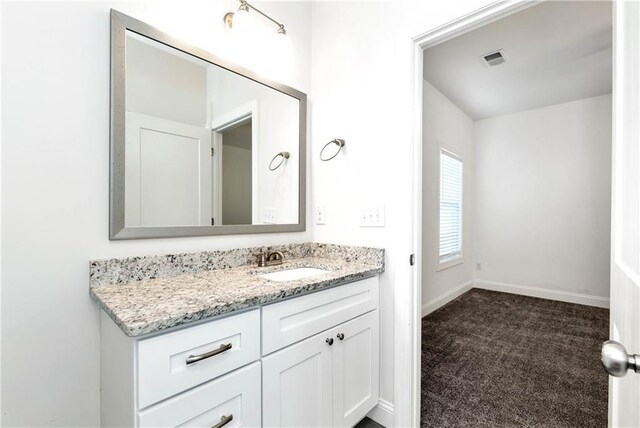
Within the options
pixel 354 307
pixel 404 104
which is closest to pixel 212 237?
pixel 354 307

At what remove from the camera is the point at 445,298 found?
3.70 m

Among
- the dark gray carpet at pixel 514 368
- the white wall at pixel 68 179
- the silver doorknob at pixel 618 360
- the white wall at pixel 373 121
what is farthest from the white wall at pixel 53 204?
the dark gray carpet at pixel 514 368

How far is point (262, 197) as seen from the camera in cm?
174

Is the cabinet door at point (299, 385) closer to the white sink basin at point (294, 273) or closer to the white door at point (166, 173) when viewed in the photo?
the white sink basin at point (294, 273)

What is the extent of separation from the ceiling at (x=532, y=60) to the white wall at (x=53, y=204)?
2531 millimetres

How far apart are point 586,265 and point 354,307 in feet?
12.8

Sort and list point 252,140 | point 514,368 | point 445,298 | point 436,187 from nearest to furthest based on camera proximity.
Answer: point 252,140
point 514,368
point 436,187
point 445,298

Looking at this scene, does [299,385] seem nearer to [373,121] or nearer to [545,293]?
[373,121]

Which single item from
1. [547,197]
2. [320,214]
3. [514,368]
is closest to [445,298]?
[514,368]

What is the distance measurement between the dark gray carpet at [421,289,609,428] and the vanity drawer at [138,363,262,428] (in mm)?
1142

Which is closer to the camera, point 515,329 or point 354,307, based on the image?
point 354,307

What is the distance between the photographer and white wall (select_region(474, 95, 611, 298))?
11.8ft

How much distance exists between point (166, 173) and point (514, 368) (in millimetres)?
2657

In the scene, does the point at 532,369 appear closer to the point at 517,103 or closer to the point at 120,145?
the point at 120,145
